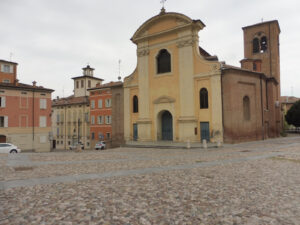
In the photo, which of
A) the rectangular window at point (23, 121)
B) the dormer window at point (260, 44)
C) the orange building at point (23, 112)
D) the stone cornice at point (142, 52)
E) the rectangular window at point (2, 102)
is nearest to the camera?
the stone cornice at point (142, 52)

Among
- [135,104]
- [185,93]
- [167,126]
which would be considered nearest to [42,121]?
[135,104]

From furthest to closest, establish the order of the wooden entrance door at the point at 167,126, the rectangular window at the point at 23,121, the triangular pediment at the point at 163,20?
the rectangular window at the point at 23,121, the wooden entrance door at the point at 167,126, the triangular pediment at the point at 163,20

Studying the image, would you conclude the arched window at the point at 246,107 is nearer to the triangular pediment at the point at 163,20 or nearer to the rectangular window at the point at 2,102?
the triangular pediment at the point at 163,20

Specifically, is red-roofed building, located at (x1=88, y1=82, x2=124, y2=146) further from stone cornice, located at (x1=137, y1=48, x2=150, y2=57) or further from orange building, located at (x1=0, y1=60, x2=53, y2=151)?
stone cornice, located at (x1=137, y1=48, x2=150, y2=57)

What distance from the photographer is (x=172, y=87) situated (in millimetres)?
25625

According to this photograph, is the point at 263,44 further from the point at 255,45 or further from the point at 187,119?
the point at 187,119

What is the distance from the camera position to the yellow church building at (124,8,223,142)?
75.8ft

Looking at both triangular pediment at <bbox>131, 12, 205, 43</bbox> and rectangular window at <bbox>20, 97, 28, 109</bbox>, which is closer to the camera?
triangular pediment at <bbox>131, 12, 205, 43</bbox>

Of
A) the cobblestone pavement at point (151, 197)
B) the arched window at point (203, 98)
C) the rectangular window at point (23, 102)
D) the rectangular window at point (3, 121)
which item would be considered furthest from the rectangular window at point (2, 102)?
the arched window at point (203, 98)

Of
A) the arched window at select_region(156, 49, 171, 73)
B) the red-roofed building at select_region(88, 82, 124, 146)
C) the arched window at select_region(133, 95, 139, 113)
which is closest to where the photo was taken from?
the arched window at select_region(156, 49, 171, 73)

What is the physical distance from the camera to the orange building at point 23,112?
3186 cm

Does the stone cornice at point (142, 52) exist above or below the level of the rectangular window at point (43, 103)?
above

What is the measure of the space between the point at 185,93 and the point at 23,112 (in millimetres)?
25554

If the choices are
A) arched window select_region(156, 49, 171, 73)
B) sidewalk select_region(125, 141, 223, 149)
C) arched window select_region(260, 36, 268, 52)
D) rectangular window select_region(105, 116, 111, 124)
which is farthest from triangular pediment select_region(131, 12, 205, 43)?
arched window select_region(260, 36, 268, 52)
